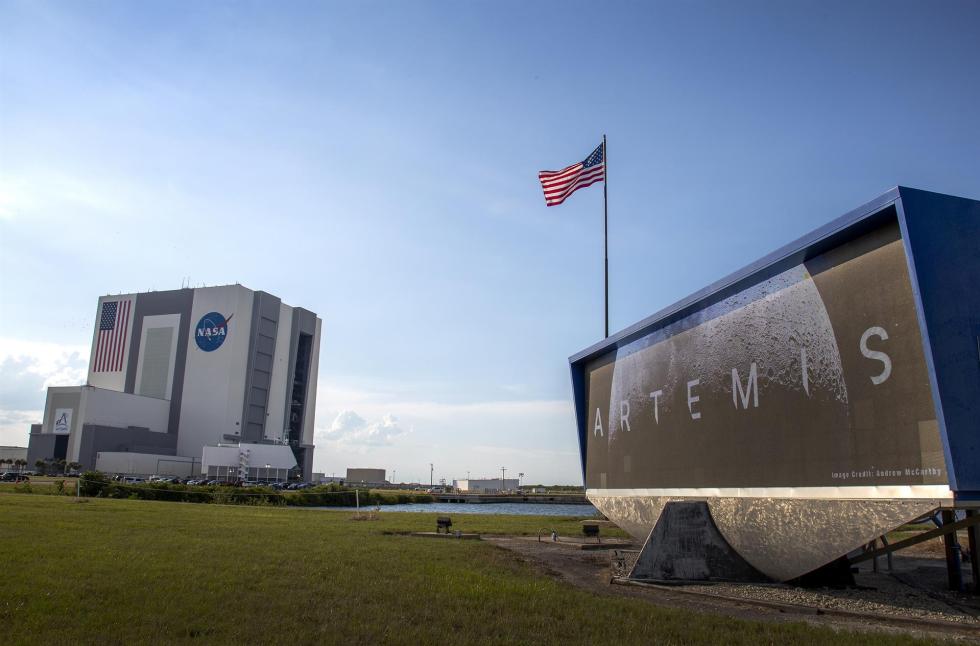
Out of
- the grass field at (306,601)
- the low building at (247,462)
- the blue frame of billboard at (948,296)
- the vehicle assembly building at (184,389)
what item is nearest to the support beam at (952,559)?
the blue frame of billboard at (948,296)

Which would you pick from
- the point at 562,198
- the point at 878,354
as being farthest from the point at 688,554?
the point at 562,198

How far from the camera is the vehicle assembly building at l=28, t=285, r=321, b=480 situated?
78312 millimetres

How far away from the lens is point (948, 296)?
8133 millimetres

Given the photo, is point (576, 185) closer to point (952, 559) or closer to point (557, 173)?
point (557, 173)

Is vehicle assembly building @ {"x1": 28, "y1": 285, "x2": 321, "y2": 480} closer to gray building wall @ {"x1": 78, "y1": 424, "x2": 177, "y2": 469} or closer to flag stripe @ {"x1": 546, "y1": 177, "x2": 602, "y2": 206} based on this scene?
gray building wall @ {"x1": 78, "y1": 424, "x2": 177, "y2": 469}

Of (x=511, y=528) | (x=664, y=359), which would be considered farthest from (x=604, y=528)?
(x=664, y=359)

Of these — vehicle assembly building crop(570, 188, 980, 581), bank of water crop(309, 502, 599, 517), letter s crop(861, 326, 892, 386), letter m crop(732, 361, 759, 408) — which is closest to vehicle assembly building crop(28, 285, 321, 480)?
bank of water crop(309, 502, 599, 517)

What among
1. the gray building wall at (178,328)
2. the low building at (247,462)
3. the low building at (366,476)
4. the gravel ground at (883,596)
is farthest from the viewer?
the low building at (366,476)

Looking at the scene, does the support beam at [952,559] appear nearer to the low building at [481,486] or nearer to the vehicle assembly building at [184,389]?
the vehicle assembly building at [184,389]

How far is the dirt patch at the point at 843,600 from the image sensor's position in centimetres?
841

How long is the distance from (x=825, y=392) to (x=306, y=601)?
7.63 m

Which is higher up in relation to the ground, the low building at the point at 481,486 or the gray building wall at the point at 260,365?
the gray building wall at the point at 260,365

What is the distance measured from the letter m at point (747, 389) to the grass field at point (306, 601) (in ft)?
12.8

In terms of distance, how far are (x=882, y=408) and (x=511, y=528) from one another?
19.6 metres
